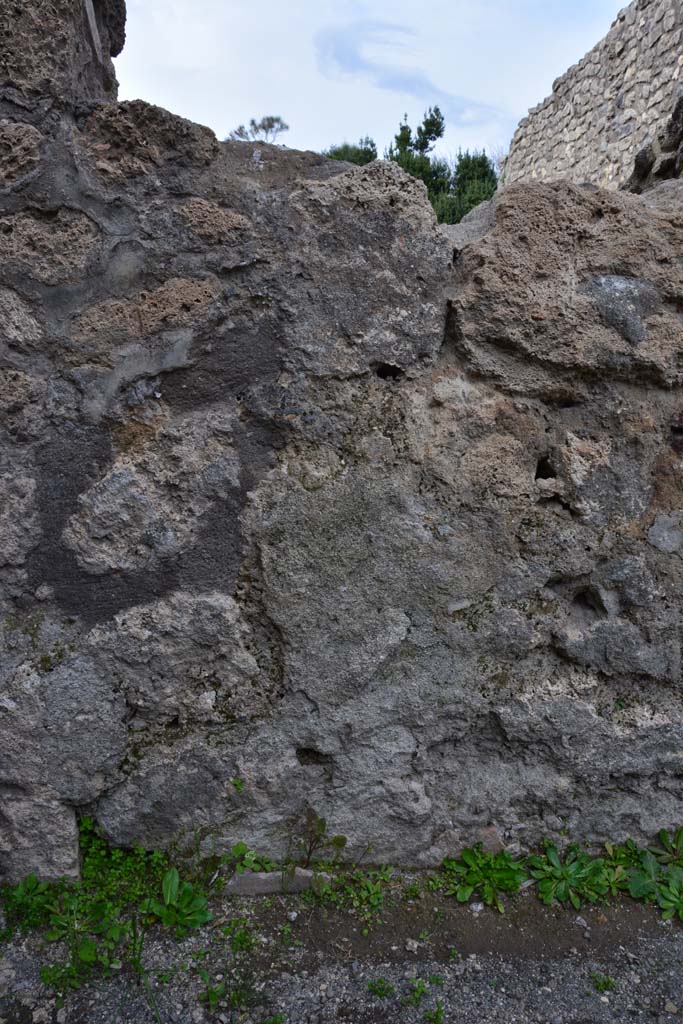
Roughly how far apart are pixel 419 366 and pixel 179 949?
4.84 feet

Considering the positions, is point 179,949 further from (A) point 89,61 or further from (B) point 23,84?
(A) point 89,61

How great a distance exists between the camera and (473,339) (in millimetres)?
1854

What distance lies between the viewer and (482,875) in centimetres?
198

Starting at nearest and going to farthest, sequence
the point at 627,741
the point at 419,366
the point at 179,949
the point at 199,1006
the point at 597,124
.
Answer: the point at 199,1006 → the point at 179,949 → the point at 419,366 → the point at 627,741 → the point at 597,124

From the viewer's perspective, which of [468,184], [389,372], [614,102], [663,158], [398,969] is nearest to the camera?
[398,969]

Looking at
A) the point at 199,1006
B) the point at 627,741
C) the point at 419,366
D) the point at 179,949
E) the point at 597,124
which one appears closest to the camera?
the point at 199,1006

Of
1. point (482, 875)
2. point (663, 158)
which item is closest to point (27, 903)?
point (482, 875)

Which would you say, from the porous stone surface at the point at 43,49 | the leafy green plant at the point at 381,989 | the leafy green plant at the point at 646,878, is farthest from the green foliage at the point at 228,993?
the porous stone surface at the point at 43,49

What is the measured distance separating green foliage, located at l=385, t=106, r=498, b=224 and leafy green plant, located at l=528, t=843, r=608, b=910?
1208 centimetres

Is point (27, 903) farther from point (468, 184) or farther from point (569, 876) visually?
point (468, 184)

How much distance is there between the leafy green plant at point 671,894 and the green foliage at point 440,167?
12.1 meters

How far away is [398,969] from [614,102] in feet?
28.9

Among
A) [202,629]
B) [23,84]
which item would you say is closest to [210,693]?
[202,629]

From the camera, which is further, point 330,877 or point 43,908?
point 330,877
